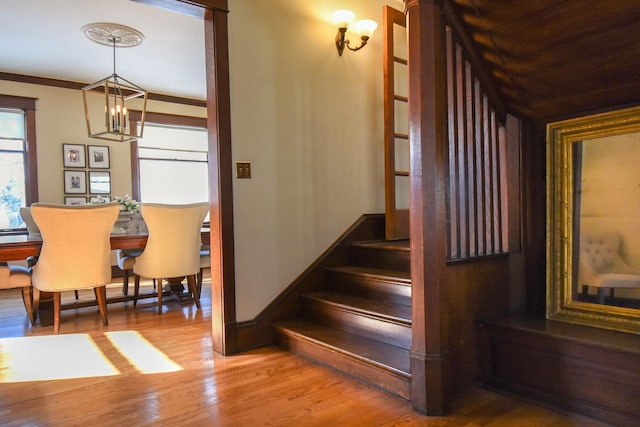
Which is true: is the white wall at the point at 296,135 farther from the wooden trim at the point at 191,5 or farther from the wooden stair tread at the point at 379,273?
the wooden stair tread at the point at 379,273

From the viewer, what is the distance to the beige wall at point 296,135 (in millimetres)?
2729

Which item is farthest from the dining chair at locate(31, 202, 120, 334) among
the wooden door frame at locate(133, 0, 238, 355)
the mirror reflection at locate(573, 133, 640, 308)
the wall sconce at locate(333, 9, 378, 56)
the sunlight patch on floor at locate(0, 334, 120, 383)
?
the mirror reflection at locate(573, 133, 640, 308)

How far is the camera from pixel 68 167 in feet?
18.7

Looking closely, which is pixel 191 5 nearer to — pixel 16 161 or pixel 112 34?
pixel 112 34

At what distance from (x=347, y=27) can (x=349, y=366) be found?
2.46 metres

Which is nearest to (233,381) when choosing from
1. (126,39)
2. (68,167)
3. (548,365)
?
(548,365)

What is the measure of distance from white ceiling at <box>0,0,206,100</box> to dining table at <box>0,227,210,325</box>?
1.99m

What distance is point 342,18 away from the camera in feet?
10.4

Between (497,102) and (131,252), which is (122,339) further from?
(497,102)

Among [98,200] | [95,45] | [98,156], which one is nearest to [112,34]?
[95,45]

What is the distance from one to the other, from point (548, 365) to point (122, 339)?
2730 millimetres

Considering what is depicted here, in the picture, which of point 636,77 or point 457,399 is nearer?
point 636,77

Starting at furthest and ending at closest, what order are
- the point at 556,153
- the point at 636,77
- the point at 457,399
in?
the point at 556,153 → the point at 457,399 → the point at 636,77

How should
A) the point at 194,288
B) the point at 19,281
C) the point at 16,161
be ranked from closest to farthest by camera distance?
1. the point at 19,281
2. the point at 194,288
3. the point at 16,161
